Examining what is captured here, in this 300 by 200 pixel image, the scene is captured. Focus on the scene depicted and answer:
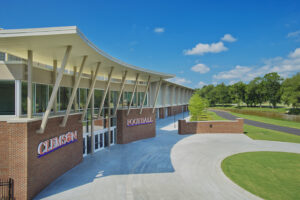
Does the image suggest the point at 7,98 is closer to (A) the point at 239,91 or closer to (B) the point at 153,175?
(B) the point at 153,175

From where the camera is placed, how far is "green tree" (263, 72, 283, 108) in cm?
8819

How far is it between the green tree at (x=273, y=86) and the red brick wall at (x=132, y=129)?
8937 centimetres

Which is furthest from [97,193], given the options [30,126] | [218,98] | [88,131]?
[218,98]

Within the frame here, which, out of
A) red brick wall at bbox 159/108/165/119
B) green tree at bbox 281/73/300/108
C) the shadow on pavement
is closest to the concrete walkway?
the shadow on pavement

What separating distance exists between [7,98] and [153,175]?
33.8 feet

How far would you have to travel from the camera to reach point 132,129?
21.3 metres

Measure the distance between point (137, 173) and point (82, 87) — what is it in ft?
29.9

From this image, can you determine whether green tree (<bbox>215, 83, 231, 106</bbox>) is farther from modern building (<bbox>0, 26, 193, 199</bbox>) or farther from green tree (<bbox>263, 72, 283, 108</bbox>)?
modern building (<bbox>0, 26, 193, 199</bbox>)

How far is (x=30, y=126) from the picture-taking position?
9.15 metres

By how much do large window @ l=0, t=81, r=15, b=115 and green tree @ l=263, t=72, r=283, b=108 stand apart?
343ft

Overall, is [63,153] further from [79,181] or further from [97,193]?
[97,193]

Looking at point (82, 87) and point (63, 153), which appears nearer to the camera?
point (63, 153)

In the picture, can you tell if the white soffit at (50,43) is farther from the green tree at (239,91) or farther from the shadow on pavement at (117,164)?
the green tree at (239,91)

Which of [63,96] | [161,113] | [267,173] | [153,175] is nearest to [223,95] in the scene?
[161,113]
